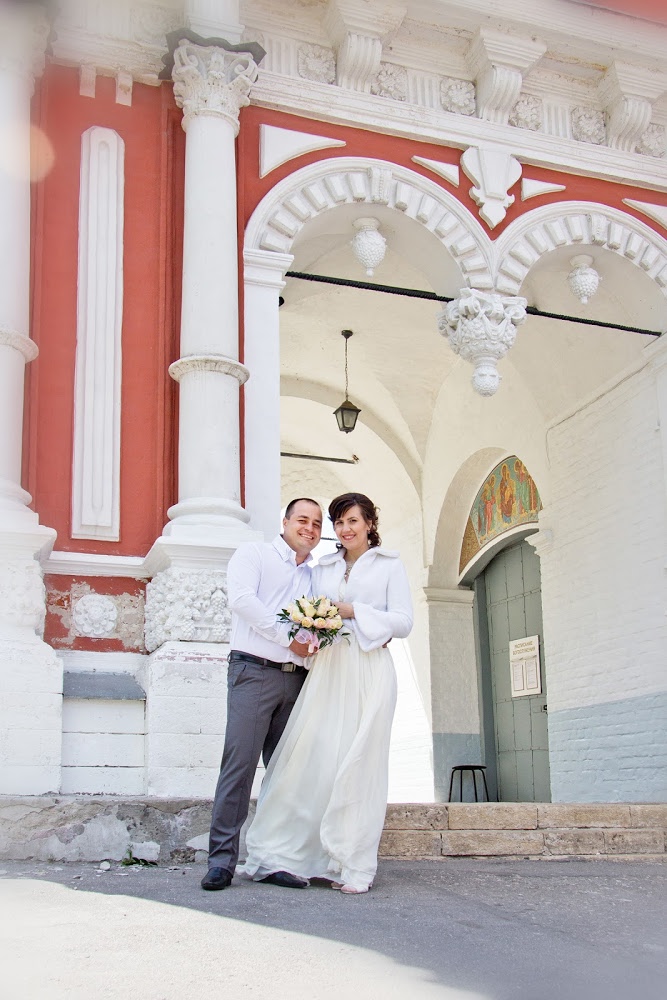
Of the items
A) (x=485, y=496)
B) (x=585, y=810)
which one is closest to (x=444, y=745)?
(x=485, y=496)

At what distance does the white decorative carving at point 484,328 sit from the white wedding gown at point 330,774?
349 cm

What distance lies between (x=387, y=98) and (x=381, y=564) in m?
4.41

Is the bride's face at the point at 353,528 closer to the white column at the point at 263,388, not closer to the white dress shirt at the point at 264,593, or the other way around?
the white dress shirt at the point at 264,593

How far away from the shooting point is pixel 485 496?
40.4ft

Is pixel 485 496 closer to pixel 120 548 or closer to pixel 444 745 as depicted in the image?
pixel 444 745

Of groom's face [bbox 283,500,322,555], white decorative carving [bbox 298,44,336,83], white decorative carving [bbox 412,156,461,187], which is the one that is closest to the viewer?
groom's face [bbox 283,500,322,555]

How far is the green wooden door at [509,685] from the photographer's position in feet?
36.4

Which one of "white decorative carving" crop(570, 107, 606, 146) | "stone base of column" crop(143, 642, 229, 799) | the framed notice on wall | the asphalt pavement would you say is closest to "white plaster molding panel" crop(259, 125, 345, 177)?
"white decorative carving" crop(570, 107, 606, 146)

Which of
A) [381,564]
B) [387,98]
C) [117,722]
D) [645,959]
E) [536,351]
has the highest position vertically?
[387,98]

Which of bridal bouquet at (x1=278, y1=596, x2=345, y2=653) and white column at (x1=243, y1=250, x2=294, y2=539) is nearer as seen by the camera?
bridal bouquet at (x1=278, y1=596, x2=345, y2=653)

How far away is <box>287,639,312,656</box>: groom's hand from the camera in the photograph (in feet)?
14.0

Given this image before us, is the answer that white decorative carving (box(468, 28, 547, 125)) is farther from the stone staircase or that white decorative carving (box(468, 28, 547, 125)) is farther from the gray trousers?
the gray trousers

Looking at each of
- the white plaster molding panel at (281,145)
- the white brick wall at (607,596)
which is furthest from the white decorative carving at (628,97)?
the white plaster molding panel at (281,145)

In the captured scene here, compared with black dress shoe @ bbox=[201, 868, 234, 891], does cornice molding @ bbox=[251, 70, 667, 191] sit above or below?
above
